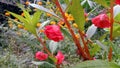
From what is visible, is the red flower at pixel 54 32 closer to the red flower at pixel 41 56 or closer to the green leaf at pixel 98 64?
the green leaf at pixel 98 64

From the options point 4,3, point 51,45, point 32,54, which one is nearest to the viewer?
point 51,45

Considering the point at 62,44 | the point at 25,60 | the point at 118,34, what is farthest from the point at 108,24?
the point at 62,44

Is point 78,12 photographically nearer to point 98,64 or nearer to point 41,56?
point 98,64

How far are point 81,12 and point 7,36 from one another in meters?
2.82

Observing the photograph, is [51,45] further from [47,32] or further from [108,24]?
[108,24]

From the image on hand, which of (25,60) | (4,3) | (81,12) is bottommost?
(25,60)

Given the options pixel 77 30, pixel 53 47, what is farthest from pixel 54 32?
pixel 53 47

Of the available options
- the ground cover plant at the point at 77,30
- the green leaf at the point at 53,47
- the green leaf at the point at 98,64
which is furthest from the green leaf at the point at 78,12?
the green leaf at the point at 53,47

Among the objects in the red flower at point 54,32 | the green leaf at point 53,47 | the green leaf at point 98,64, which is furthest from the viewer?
the green leaf at point 53,47

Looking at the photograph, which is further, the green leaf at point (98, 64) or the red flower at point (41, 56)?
the red flower at point (41, 56)

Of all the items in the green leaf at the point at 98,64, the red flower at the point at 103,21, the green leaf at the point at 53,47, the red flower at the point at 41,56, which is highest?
the red flower at the point at 103,21

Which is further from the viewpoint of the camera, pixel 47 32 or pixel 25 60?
pixel 25 60

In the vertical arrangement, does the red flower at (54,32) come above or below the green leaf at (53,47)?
above

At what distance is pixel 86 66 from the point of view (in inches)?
24.6
